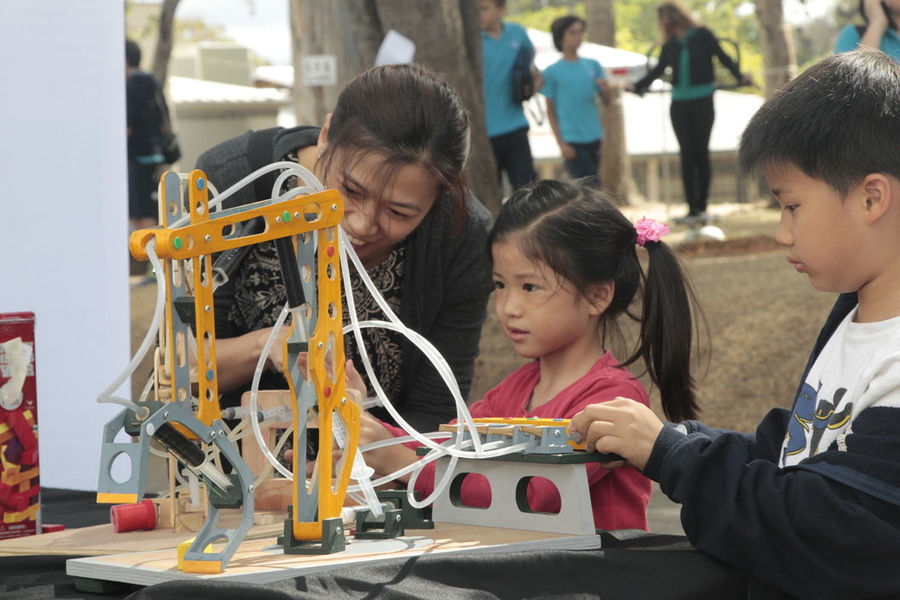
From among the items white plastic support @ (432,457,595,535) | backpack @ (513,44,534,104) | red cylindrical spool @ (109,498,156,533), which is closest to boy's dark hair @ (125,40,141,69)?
backpack @ (513,44,534,104)

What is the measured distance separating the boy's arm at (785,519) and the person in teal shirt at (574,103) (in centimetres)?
602

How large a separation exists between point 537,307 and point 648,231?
230 mm

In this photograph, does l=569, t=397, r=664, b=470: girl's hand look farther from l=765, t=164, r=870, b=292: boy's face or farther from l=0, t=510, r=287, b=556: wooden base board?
l=0, t=510, r=287, b=556: wooden base board

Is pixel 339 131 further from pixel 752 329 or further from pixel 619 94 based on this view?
pixel 619 94

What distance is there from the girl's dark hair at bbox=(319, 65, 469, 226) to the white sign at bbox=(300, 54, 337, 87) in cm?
331

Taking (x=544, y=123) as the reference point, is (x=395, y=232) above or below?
below

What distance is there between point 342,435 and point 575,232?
0.68 metres

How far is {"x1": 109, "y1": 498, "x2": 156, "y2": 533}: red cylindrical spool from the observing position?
1.46 metres


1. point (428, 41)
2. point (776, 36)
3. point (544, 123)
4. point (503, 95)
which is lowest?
point (503, 95)

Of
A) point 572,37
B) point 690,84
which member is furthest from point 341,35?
point 690,84

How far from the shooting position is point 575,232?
1804mm

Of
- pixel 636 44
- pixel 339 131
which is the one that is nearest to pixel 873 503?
pixel 339 131

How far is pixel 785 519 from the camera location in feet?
3.89

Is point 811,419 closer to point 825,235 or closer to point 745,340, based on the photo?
point 825,235
